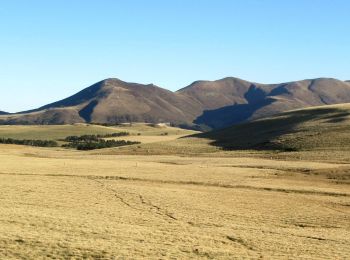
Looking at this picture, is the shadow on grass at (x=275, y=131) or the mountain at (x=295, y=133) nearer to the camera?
the mountain at (x=295, y=133)

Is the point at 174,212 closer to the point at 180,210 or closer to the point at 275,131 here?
the point at 180,210

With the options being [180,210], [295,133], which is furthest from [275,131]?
[180,210]

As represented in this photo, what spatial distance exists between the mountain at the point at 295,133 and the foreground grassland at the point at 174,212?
86.7 feet

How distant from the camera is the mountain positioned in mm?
97062

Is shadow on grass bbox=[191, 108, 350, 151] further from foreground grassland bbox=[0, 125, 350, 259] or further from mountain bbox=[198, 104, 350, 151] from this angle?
foreground grassland bbox=[0, 125, 350, 259]

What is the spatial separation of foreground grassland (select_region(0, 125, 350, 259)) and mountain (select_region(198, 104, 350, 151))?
26416mm

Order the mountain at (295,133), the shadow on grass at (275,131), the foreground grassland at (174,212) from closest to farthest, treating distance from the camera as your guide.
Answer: the foreground grassland at (174,212) → the mountain at (295,133) → the shadow on grass at (275,131)

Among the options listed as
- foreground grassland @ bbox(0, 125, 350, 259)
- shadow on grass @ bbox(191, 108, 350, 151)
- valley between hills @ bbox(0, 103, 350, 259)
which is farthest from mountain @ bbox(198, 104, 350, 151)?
foreground grassland @ bbox(0, 125, 350, 259)

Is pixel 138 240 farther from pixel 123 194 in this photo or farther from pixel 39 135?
pixel 39 135

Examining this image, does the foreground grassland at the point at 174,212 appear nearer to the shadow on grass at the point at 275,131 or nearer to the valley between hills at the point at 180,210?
the valley between hills at the point at 180,210

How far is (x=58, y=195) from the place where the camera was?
A: 41.1m

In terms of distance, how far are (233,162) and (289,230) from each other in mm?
48338

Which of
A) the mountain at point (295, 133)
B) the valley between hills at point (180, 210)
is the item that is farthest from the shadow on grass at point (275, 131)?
the valley between hills at point (180, 210)

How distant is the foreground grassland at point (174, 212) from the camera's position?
2505cm
